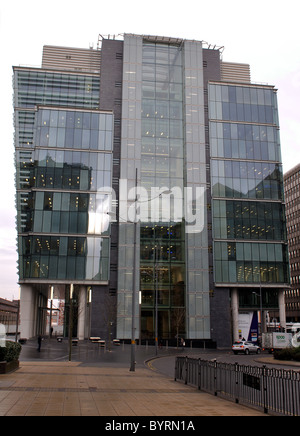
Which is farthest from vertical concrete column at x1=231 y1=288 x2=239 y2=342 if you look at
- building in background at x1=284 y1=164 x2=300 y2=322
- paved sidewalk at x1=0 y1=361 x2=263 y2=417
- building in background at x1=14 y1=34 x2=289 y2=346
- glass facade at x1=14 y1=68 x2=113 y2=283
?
building in background at x1=284 y1=164 x2=300 y2=322

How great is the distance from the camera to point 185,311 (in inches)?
2317

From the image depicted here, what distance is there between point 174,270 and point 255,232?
13.6 meters

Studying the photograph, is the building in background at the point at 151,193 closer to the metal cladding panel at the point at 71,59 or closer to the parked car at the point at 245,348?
the metal cladding panel at the point at 71,59

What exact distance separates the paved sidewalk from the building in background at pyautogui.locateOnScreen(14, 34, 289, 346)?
39.1 m

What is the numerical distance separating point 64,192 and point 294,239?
92.7 metres

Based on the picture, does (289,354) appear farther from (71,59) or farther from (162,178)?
(71,59)

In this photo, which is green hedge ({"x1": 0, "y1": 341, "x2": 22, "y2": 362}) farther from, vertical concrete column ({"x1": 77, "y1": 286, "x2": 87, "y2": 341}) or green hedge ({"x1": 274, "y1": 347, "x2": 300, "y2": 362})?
vertical concrete column ({"x1": 77, "y1": 286, "x2": 87, "y2": 341})

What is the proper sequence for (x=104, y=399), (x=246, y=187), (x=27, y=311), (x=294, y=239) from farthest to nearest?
(x=294, y=239), (x=246, y=187), (x=27, y=311), (x=104, y=399)

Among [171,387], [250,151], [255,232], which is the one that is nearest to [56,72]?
[250,151]

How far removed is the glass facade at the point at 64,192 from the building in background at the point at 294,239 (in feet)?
281

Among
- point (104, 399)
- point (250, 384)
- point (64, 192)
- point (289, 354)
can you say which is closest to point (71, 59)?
point (64, 192)

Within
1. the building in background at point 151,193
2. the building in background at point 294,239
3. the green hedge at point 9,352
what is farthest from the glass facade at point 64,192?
the building in background at point 294,239

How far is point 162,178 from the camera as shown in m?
63.0
